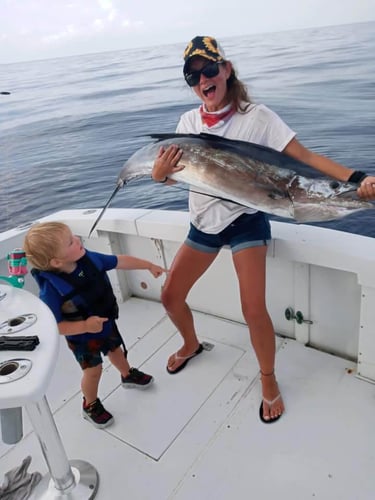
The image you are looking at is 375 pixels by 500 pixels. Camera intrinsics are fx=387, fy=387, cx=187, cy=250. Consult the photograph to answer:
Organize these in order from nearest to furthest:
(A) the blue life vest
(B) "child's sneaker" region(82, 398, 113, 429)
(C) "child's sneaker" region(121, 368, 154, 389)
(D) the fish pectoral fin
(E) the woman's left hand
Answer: (E) the woman's left hand → (D) the fish pectoral fin → (A) the blue life vest → (B) "child's sneaker" region(82, 398, 113, 429) → (C) "child's sneaker" region(121, 368, 154, 389)

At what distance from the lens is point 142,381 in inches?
69.8

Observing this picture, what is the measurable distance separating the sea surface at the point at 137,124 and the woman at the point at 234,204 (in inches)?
15.3

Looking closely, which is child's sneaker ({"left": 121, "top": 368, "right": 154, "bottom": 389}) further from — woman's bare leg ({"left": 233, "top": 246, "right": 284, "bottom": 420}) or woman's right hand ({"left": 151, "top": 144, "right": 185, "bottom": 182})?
woman's right hand ({"left": 151, "top": 144, "right": 185, "bottom": 182})

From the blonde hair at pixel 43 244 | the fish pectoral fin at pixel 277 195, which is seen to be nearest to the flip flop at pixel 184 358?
the blonde hair at pixel 43 244

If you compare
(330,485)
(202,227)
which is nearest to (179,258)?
(202,227)

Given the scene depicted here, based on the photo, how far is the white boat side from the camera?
4.40 feet

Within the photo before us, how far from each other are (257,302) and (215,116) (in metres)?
0.71

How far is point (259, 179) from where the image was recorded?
1312mm

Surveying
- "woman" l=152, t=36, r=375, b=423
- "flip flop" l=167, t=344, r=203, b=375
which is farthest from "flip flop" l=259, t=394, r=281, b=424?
"flip flop" l=167, t=344, r=203, b=375

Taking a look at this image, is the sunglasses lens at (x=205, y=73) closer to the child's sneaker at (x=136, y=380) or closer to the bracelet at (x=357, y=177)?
the bracelet at (x=357, y=177)

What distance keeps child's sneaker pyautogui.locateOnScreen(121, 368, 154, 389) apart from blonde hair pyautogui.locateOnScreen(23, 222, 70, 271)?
0.71m

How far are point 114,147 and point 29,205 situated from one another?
9.64 feet

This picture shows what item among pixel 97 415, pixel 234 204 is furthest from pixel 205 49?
pixel 97 415

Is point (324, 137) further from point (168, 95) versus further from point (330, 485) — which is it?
point (168, 95)
